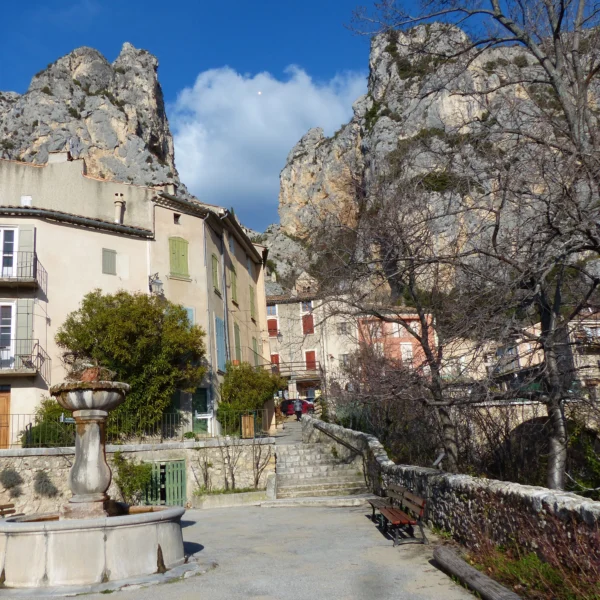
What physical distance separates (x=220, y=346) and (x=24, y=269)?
7523mm

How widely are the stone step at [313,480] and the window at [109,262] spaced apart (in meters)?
9.53

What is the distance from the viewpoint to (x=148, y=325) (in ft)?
61.6

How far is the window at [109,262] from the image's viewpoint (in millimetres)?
21125

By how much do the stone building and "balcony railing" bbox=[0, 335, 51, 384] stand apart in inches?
1.3

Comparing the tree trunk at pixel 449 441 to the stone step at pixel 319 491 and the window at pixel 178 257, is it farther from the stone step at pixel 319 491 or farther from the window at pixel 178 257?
the window at pixel 178 257

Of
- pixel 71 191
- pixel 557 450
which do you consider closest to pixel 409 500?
pixel 557 450

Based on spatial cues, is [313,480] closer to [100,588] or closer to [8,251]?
[100,588]

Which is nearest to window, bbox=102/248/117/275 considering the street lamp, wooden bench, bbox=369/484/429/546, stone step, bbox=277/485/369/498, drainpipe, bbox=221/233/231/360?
the street lamp

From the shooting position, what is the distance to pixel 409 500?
32.4 ft

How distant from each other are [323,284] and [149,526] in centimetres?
566

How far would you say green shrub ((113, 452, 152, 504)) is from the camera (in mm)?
16234

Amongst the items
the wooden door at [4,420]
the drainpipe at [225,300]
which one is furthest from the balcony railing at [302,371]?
the wooden door at [4,420]

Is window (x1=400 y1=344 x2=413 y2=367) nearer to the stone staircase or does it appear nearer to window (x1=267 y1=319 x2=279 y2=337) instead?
the stone staircase

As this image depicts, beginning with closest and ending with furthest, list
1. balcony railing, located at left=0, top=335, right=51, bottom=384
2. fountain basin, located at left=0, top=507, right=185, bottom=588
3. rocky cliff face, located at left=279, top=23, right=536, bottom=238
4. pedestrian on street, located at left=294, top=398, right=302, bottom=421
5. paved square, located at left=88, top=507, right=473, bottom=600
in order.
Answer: paved square, located at left=88, top=507, right=473, bottom=600 → fountain basin, located at left=0, top=507, right=185, bottom=588 → rocky cliff face, located at left=279, top=23, right=536, bottom=238 → balcony railing, located at left=0, top=335, right=51, bottom=384 → pedestrian on street, located at left=294, top=398, right=302, bottom=421
